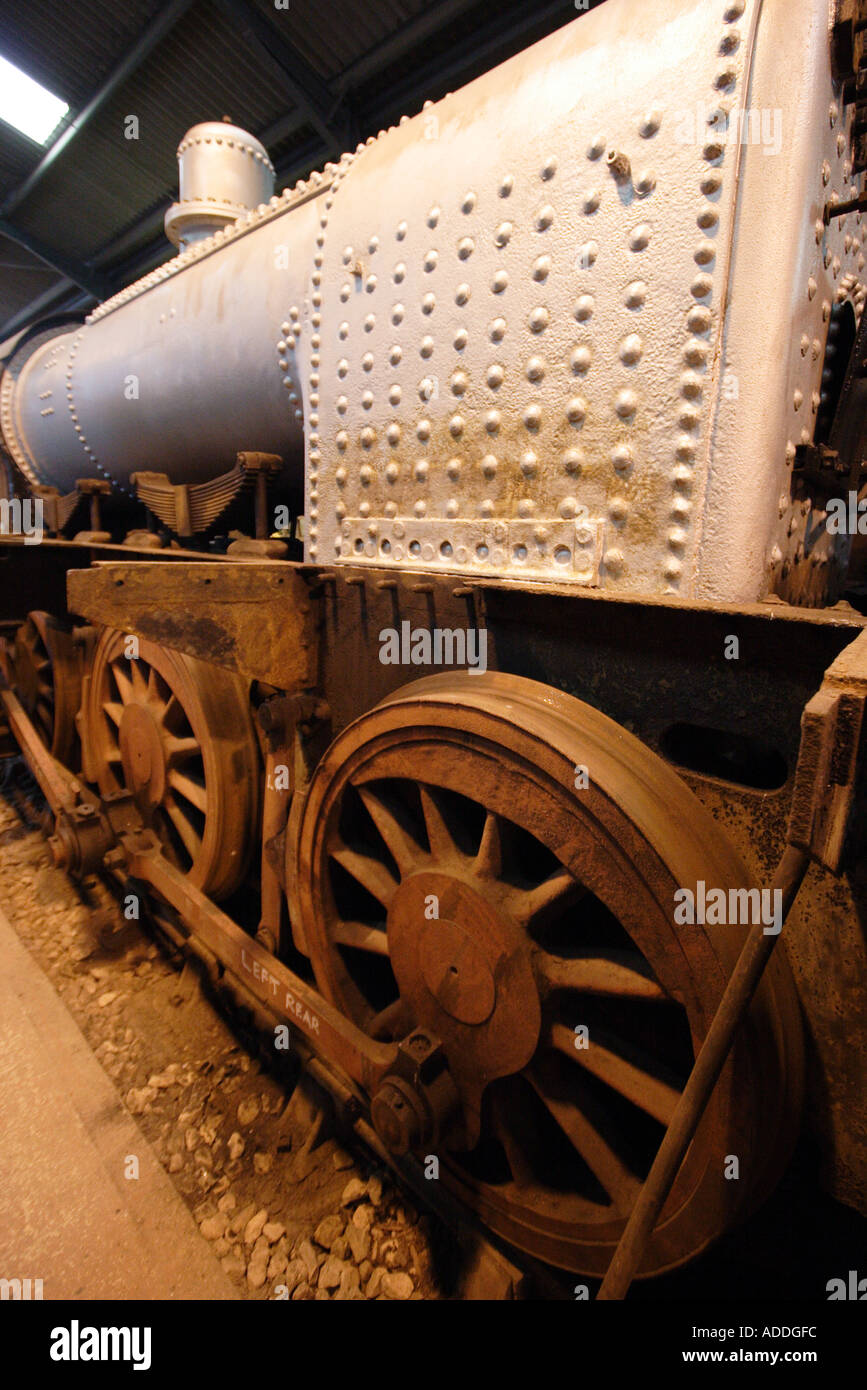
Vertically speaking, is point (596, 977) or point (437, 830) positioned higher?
point (437, 830)

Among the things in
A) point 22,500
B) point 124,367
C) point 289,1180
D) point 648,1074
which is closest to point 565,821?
point 648,1074

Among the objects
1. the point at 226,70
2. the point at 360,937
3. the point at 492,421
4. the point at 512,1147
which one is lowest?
the point at 512,1147

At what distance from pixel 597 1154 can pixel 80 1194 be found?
155 centimetres

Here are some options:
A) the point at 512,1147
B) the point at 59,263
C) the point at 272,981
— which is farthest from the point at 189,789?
the point at 59,263

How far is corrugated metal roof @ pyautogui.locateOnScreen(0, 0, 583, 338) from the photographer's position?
16.2 ft

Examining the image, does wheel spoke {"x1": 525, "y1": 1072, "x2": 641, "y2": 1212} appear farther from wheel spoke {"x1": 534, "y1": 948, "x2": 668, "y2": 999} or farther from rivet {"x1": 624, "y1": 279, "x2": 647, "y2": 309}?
rivet {"x1": 624, "y1": 279, "x2": 647, "y2": 309}

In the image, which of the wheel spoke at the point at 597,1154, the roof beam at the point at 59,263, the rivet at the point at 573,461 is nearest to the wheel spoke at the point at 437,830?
the wheel spoke at the point at 597,1154

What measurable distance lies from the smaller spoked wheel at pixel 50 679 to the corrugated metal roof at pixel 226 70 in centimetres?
513

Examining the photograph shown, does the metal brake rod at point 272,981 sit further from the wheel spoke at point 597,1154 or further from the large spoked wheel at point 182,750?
the wheel spoke at point 597,1154

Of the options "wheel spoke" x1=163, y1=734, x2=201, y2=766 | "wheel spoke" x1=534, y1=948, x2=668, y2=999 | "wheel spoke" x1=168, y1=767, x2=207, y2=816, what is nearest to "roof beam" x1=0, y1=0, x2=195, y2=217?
"wheel spoke" x1=163, y1=734, x2=201, y2=766

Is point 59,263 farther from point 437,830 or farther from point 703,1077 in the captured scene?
point 703,1077

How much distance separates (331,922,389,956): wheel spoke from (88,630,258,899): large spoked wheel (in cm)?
83

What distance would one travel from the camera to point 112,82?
6211mm

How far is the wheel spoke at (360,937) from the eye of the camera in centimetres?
159
